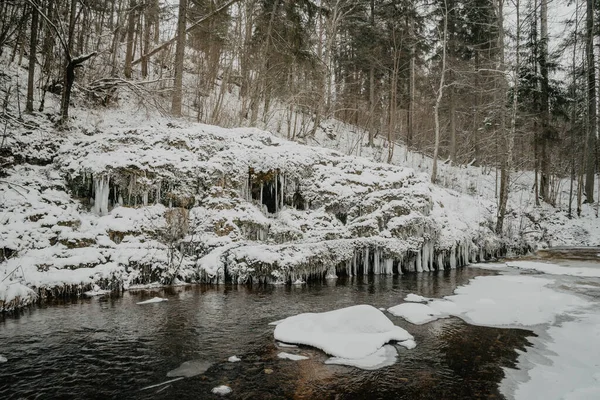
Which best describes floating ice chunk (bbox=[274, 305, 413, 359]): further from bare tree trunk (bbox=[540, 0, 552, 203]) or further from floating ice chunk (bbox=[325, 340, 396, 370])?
bare tree trunk (bbox=[540, 0, 552, 203])

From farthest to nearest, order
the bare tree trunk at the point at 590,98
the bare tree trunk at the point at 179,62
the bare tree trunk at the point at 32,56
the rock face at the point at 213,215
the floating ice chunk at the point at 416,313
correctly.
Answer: the bare tree trunk at the point at 590,98, the bare tree trunk at the point at 179,62, the bare tree trunk at the point at 32,56, the rock face at the point at 213,215, the floating ice chunk at the point at 416,313

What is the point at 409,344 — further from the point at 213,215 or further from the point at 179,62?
the point at 179,62

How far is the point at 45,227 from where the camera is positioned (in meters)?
8.06

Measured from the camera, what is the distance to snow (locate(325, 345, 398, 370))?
440cm

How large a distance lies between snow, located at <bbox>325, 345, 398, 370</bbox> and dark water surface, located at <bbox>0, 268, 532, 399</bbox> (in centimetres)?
11

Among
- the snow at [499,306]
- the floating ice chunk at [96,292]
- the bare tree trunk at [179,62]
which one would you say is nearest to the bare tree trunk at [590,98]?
the snow at [499,306]

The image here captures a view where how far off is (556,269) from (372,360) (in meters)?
9.56

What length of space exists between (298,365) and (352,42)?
877 inches

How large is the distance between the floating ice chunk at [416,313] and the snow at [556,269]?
621 cm

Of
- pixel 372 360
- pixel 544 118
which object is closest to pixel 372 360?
pixel 372 360

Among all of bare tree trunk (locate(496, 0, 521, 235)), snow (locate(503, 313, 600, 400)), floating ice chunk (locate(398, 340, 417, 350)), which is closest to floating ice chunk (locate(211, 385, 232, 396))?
floating ice chunk (locate(398, 340, 417, 350))

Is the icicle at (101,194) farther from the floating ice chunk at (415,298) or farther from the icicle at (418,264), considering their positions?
the icicle at (418,264)

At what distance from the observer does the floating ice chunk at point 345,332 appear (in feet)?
15.6

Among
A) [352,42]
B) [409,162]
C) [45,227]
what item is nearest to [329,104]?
[352,42]
